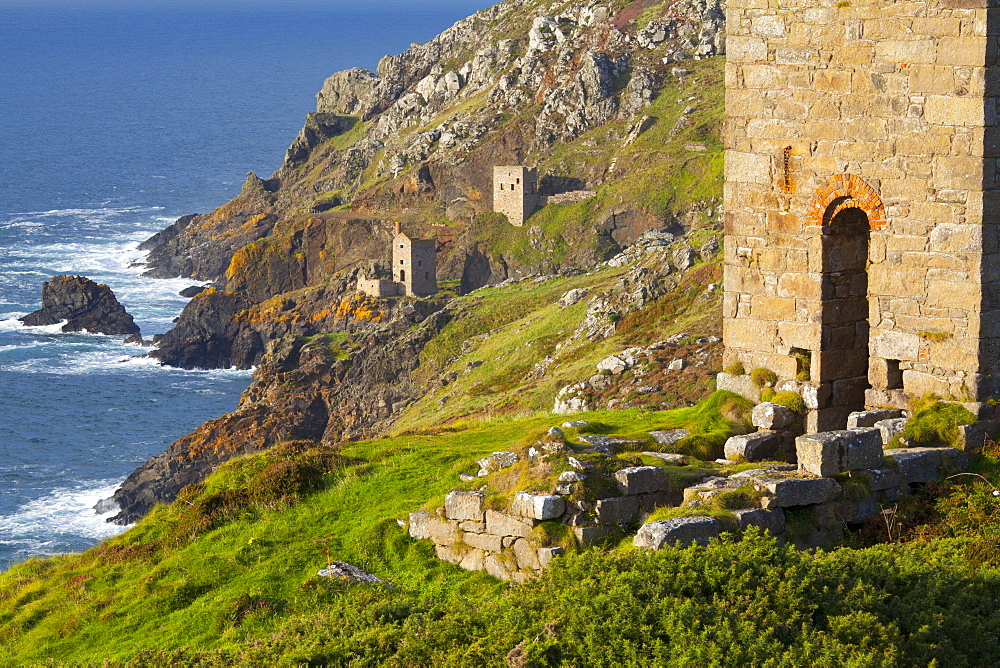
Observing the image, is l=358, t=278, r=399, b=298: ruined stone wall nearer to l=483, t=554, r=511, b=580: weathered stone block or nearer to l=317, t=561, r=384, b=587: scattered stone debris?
l=317, t=561, r=384, b=587: scattered stone debris

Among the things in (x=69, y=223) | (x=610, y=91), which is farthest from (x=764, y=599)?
(x=69, y=223)

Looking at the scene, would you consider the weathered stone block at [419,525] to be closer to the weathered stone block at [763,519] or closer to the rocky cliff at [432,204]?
the weathered stone block at [763,519]

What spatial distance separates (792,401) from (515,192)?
10600cm

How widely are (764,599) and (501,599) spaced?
287cm

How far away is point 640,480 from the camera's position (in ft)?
52.7

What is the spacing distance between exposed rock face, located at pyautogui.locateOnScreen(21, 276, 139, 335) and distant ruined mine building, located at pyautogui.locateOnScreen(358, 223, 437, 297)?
70.1ft

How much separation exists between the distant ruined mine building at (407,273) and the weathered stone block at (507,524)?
94.7 m

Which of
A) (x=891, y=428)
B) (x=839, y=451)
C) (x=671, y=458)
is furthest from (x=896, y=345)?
(x=671, y=458)

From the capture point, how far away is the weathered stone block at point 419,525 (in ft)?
57.0

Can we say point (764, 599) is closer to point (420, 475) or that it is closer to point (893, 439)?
point (893, 439)

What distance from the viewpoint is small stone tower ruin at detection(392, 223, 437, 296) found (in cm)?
11075

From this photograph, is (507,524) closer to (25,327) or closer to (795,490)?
(795,490)

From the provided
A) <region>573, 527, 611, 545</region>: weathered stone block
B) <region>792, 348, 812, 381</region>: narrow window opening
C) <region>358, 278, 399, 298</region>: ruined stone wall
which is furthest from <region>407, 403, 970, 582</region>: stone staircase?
<region>358, 278, 399, 298</region>: ruined stone wall

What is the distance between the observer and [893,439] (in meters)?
18.2
